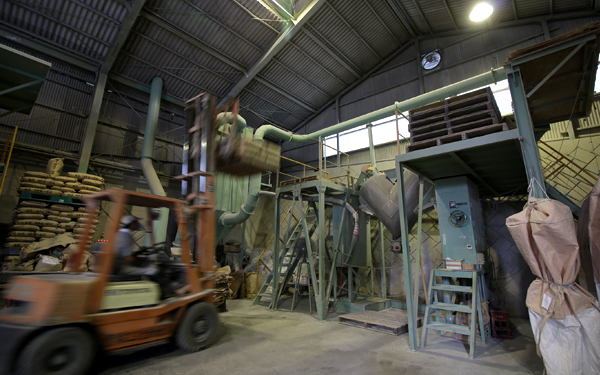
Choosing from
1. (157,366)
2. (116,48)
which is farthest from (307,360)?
(116,48)

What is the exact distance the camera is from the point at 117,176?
44.4 feet

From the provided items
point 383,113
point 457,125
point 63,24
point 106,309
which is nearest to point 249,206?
point 383,113

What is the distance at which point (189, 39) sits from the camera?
1258 centimetres

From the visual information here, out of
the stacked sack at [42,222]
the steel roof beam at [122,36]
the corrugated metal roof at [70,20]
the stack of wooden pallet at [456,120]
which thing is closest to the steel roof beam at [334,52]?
the steel roof beam at [122,36]

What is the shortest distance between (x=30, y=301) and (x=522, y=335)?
9302 millimetres

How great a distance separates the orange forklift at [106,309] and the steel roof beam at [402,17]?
11.7 m

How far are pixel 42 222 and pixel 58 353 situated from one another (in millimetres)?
7966

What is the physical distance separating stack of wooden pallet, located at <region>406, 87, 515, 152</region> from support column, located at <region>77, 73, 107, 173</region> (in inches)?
511

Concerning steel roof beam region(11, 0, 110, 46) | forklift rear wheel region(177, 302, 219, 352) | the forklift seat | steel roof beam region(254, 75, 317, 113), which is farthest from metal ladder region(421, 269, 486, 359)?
steel roof beam region(11, 0, 110, 46)

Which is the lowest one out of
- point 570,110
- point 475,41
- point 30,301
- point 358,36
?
point 30,301

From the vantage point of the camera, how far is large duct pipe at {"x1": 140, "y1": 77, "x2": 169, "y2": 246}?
11.5 m

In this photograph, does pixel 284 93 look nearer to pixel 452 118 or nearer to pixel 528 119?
pixel 452 118

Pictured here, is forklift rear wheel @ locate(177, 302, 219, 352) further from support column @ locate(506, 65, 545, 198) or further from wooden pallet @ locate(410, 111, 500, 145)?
support column @ locate(506, 65, 545, 198)

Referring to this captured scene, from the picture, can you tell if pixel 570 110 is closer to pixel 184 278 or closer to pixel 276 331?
pixel 276 331
